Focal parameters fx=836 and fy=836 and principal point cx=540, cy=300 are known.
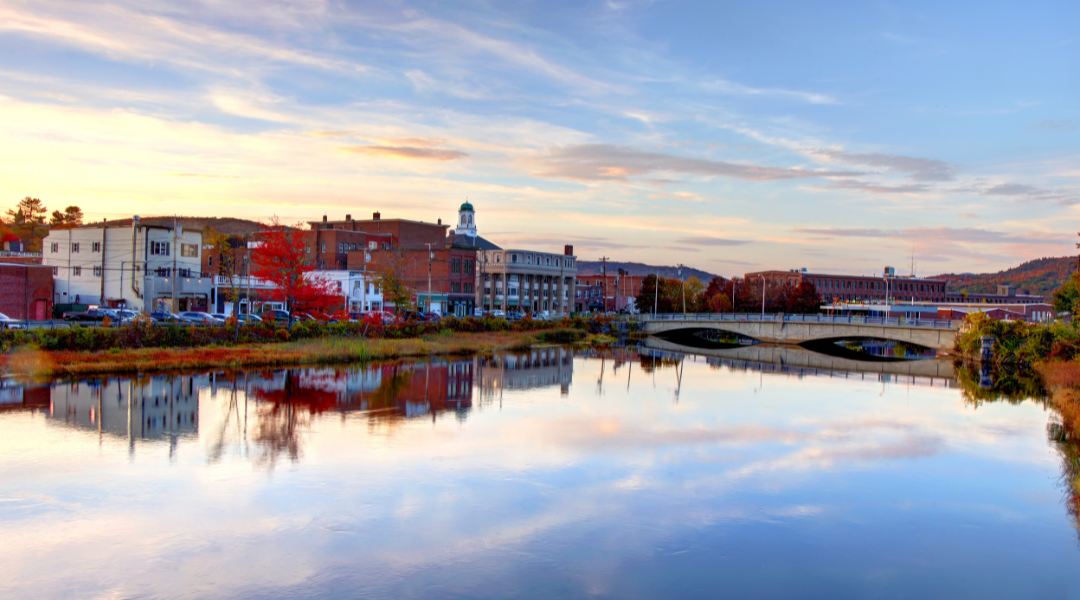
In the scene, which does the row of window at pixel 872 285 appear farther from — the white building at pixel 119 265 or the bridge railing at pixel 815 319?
the white building at pixel 119 265

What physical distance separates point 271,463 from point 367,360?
3191 cm

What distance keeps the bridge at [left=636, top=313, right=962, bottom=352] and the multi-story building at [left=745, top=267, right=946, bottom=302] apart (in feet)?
248

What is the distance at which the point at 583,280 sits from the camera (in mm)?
179875

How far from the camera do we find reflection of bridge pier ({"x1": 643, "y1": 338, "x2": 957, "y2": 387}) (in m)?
64.1

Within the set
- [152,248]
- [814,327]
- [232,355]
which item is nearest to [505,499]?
[232,355]

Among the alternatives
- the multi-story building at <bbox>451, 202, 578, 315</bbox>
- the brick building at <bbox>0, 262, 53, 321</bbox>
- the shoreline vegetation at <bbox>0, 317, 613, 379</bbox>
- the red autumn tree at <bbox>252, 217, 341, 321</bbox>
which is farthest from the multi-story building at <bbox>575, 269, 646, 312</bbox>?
the brick building at <bbox>0, 262, 53, 321</bbox>

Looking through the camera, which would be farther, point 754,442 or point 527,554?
point 754,442

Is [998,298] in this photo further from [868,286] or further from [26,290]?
[26,290]

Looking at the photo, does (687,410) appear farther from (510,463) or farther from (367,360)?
(367,360)

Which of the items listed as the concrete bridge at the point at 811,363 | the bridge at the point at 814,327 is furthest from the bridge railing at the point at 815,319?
the concrete bridge at the point at 811,363

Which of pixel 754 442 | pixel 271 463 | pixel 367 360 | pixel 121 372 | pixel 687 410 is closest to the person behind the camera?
pixel 271 463

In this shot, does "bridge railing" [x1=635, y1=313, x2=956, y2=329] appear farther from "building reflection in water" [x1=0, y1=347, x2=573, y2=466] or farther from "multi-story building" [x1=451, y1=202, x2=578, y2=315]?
"building reflection in water" [x1=0, y1=347, x2=573, y2=466]

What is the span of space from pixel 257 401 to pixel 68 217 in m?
144

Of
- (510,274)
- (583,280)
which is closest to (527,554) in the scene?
(510,274)
